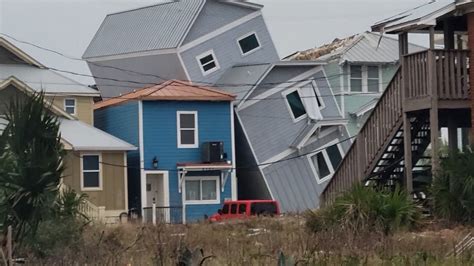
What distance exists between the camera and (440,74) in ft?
87.1

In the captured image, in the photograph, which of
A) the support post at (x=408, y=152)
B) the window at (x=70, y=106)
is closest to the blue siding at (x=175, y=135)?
the window at (x=70, y=106)

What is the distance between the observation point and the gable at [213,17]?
48688 mm

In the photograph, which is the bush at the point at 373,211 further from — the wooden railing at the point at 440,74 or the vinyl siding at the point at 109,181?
the vinyl siding at the point at 109,181

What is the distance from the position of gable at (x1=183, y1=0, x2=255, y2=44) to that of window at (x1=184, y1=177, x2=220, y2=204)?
20.7ft

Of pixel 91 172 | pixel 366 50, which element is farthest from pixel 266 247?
pixel 366 50

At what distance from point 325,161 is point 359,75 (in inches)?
209

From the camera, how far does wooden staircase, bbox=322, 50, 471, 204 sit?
2667 centimetres

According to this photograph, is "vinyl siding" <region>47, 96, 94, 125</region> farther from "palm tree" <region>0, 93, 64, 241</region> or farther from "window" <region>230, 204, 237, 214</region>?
"palm tree" <region>0, 93, 64, 241</region>

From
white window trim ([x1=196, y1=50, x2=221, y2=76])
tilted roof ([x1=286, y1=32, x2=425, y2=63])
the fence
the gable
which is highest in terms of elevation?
the gable

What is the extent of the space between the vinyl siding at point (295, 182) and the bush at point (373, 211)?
22080mm

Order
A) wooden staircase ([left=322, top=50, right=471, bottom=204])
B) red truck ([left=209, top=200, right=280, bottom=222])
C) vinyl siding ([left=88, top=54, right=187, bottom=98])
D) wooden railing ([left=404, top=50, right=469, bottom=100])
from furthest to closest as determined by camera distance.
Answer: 1. vinyl siding ([left=88, top=54, right=187, bottom=98])
2. red truck ([left=209, top=200, right=280, bottom=222])
3. wooden staircase ([left=322, top=50, right=471, bottom=204])
4. wooden railing ([left=404, top=50, right=469, bottom=100])

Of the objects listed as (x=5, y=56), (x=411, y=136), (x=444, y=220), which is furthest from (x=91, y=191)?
(x=444, y=220)

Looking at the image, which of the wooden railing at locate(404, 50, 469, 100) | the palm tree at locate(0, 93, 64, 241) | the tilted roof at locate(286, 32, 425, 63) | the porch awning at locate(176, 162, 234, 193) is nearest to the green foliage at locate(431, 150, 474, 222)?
the wooden railing at locate(404, 50, 469, 100)

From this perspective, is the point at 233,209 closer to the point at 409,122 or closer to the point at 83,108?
the point at 83,108
